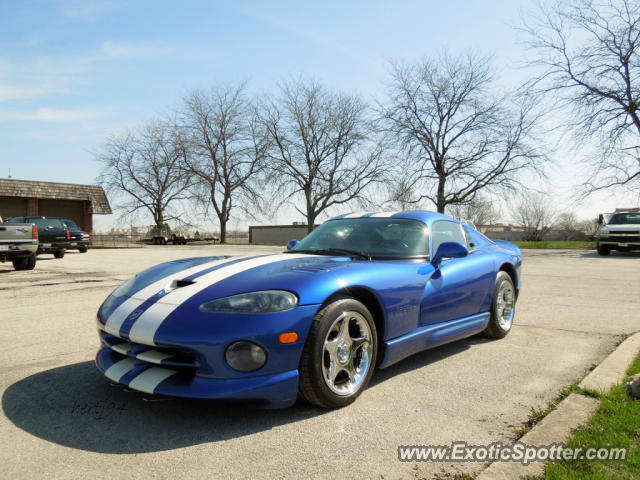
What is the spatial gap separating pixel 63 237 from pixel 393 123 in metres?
21.9

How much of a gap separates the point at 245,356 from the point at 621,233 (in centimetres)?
2073

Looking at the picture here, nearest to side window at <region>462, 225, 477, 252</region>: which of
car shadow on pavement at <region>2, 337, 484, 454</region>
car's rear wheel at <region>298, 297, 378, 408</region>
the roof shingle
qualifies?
car's rear wheel at <region>298, 297, 378, 408</region>

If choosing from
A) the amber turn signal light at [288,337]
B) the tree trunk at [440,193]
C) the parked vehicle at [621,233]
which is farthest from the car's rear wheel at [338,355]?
the tree trunk at [440,193]

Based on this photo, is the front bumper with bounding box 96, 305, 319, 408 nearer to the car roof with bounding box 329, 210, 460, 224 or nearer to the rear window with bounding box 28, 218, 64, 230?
the car roof with bounding box 329, 210, 460, 224

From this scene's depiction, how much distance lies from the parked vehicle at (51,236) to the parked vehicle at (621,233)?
71.8 feet

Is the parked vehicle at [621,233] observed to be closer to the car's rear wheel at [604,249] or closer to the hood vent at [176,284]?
the car's rear wheel at [604,249]

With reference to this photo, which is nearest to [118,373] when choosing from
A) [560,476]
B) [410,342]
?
[410,342]

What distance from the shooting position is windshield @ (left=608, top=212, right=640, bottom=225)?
19625 millimetres

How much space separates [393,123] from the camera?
3158 cm

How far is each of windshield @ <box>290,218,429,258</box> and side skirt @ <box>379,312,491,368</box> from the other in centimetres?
62

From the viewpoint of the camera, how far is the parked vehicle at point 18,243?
1071cm

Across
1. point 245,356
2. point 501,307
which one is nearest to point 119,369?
point 245,356

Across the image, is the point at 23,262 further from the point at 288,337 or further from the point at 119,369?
the point at 288,337

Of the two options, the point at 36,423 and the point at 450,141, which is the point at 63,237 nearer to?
the point at 36,423
